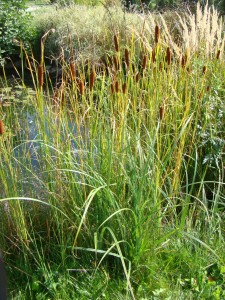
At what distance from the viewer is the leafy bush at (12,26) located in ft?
29.1

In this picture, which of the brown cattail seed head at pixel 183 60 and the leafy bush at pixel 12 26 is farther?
the leafy bush at pixel 12 26

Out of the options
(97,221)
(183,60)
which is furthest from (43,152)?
(183,60)

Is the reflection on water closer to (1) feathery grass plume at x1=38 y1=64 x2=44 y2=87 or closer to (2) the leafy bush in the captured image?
(1) feathery grass plume at x1=38 y1=64 x2=44 y2=87

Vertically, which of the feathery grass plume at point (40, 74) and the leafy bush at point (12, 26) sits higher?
the feathery grass plume at point (40, 74)

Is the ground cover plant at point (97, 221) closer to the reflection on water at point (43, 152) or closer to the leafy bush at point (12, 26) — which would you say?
the reflection on water at point (43, 152)

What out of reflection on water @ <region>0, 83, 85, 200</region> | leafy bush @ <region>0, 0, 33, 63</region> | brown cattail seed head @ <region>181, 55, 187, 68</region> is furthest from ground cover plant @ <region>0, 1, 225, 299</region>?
leafy bush @ <region>0, 0, 33, 63</region>

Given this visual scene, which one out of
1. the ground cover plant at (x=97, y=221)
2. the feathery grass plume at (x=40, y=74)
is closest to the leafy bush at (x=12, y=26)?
the ground cover plant at (x=97, y=221)

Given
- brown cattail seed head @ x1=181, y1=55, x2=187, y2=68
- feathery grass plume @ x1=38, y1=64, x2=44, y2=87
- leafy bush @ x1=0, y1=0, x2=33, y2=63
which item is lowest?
leafy bush @ x1=0, y1=0, x2=33, y2=63

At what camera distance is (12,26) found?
912cm

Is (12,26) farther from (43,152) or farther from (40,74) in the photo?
(40,74)

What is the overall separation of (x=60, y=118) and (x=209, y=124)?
114 centimetres

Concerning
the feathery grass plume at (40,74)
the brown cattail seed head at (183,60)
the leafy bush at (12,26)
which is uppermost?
the feathery grass plume at (40,74)

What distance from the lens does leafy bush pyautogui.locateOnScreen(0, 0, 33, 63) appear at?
8875 millimetres

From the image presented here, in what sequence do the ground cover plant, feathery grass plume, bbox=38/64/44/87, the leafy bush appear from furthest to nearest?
the leafy bush, the ground cover plant, feathery grass plume, bbox=38/64/44/87
